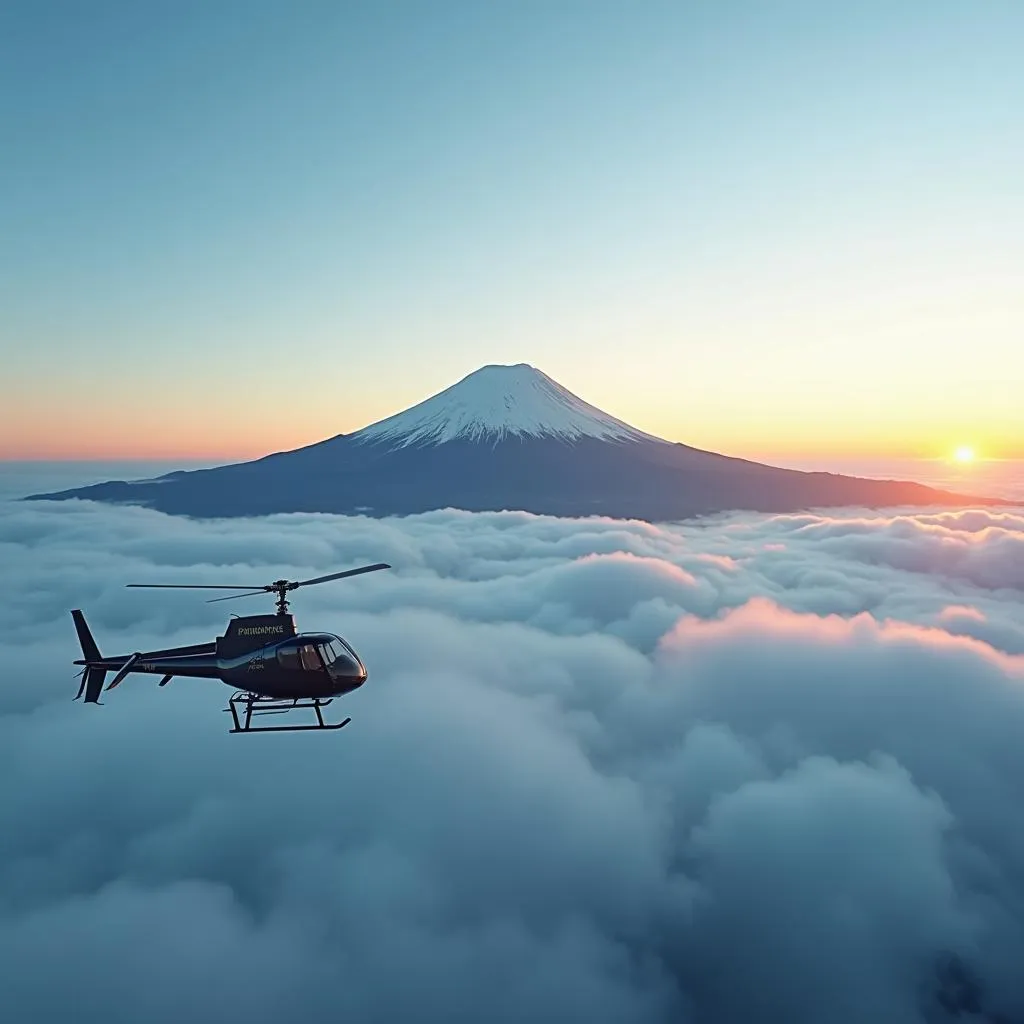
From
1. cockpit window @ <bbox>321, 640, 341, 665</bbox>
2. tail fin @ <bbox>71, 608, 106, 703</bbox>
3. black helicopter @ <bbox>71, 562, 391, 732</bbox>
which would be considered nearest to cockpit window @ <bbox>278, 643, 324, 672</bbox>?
black helicopter @ <bbox>71, 562, 391, 732</bbox>

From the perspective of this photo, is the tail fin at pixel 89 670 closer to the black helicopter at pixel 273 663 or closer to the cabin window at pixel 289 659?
the black helicopter at pixel 273 663

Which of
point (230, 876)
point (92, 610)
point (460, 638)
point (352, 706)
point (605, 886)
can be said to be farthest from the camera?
point (92, 610)

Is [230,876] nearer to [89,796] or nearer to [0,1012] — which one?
[89,796]

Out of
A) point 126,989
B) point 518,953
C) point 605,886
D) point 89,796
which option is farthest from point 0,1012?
point 605,886

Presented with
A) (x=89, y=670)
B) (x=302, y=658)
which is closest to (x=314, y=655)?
(x=302, y=658)

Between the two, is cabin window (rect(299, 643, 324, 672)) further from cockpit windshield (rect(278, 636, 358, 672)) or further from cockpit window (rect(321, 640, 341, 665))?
cockpit window (rect(321, 640, 341, 665))

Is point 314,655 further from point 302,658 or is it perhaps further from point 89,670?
point 89,670
